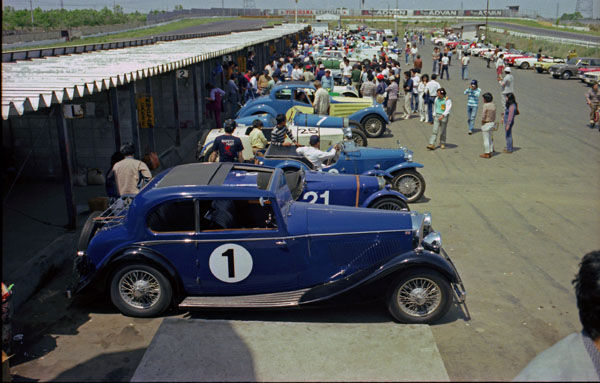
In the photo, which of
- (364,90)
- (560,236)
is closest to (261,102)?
(364,90)

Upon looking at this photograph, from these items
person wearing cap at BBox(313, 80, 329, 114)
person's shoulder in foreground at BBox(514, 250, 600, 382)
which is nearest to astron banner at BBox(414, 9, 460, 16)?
person wearing cap at BBox(313, 80, 329, 114)

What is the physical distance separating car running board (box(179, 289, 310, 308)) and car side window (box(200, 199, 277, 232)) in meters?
0.81

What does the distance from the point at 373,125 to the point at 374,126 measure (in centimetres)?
5

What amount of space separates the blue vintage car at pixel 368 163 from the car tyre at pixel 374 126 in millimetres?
6693

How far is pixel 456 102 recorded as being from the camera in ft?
80.9

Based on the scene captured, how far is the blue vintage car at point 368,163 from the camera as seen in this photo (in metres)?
10.5

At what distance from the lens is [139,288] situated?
6.31 metres

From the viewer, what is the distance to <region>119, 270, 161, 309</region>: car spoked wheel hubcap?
630 cm

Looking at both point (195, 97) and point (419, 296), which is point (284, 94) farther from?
point (419, 296)

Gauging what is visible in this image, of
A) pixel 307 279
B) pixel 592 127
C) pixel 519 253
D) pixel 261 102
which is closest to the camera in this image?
pixel 307 279

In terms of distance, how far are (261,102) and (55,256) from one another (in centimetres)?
1003

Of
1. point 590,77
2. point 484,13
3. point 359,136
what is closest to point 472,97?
point 359,136

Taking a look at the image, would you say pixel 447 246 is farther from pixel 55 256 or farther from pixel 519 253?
pixel 55 256

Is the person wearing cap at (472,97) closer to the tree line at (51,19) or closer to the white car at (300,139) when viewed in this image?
the white car at (300,139)
